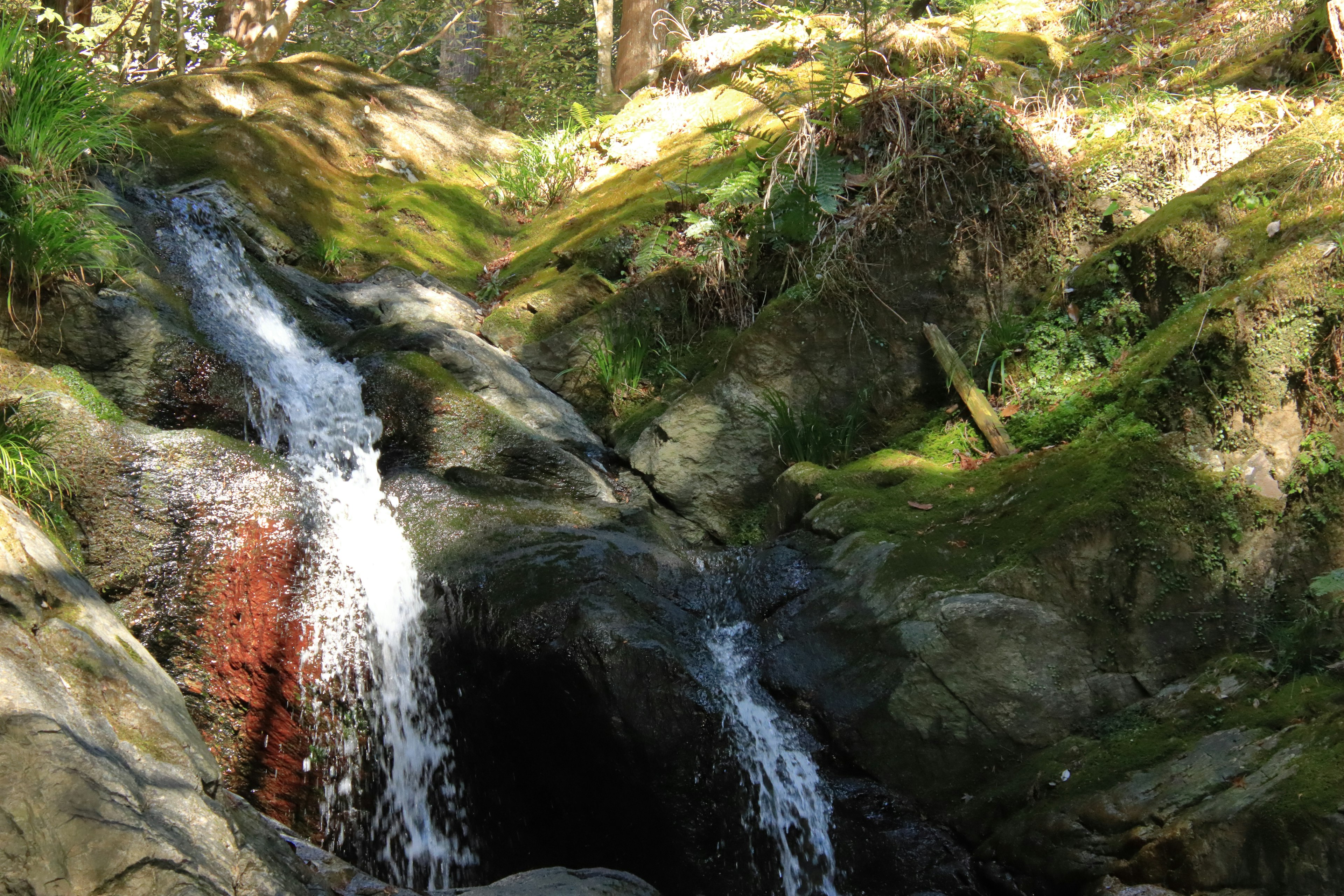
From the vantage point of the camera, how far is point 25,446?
4.23m

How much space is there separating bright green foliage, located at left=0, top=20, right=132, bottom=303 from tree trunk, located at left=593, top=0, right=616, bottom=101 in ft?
27.1

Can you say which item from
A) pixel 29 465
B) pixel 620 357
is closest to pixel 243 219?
pixel 620 357

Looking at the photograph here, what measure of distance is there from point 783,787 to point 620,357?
3967 millimetres

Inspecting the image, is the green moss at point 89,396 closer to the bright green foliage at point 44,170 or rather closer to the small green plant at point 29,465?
the small green plant at point 29,465

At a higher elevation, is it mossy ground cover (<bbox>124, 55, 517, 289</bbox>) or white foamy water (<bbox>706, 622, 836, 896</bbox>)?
mossy ground cover (<bbox>124, 55, 517, 289</bbox>)

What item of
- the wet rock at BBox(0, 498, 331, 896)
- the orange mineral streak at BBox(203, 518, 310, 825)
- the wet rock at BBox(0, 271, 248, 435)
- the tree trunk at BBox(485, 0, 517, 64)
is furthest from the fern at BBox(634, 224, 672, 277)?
the tree trunk at BBox(485, 0, 517, 64)

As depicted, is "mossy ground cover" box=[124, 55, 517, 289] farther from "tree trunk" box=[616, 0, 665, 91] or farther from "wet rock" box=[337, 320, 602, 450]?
"tree trunk" box=[616, 0, 665, 91]

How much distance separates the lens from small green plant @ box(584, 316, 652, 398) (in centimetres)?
Answer: 727

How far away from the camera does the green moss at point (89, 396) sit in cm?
477

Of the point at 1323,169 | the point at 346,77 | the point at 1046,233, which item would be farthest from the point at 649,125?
the point at 1323,169

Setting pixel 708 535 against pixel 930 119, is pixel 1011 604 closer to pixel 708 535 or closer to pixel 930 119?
pixel 708 535

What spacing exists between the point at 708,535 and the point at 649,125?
601cm

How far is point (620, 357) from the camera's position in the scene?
7305 millimetres

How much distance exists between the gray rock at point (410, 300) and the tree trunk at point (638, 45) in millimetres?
6414
